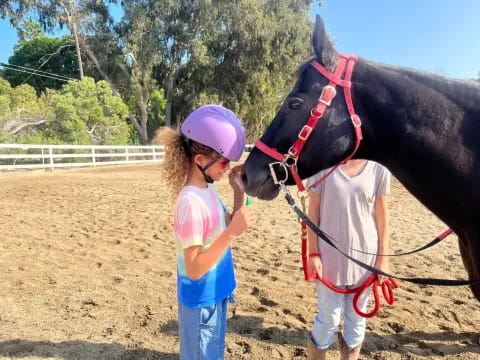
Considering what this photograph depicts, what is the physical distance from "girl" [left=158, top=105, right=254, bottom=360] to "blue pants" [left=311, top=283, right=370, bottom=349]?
2.21 ft

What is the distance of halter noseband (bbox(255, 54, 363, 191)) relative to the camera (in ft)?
5.64

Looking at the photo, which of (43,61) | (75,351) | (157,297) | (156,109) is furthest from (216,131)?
(43,61)

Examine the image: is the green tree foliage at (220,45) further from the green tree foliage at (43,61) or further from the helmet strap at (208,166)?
the helmet strap at (208,166)

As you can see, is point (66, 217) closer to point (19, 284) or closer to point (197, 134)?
point (19, 284)

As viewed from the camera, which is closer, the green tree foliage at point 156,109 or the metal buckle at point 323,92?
the metal buckle at point 323,92

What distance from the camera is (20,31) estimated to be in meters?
27.7

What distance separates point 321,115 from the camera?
1.72m

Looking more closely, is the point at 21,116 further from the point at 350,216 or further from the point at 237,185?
the point at 350,216

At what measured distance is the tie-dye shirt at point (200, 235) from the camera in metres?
1.74

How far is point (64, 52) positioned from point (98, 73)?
1252 centimetres

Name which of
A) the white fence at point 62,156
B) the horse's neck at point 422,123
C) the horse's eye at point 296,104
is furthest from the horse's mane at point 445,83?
the white fence at point 62,156

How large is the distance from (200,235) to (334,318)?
1.13 m

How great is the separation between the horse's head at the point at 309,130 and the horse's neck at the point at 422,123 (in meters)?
0.13

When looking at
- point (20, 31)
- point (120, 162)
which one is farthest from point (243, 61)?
point (20, 31)
